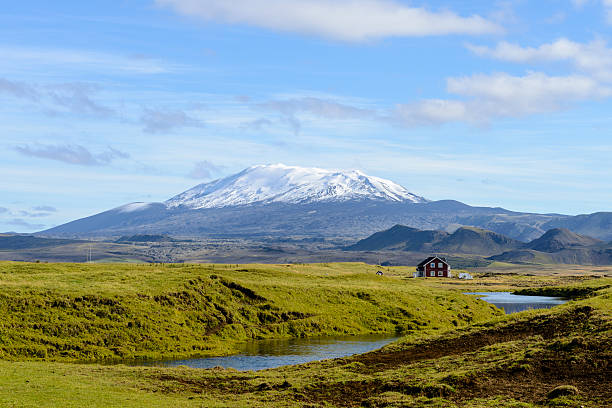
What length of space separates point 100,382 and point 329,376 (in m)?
14.2

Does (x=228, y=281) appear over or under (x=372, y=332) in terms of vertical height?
over

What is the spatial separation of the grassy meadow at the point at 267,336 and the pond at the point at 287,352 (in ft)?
10.4

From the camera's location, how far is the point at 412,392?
33.5 m

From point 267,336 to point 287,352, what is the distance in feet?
37.2

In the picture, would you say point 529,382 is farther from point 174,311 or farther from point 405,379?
point 174,311

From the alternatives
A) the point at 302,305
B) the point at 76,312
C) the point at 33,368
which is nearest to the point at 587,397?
the point at 33,368

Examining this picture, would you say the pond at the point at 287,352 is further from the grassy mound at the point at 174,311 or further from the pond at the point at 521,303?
the pond at the point at 521,303

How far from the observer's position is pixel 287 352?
63.4m

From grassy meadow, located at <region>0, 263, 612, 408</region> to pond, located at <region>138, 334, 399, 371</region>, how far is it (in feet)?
10.4

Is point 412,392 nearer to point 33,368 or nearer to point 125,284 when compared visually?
point 33,368

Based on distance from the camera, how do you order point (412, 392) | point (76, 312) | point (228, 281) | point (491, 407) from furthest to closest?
point (228, 281) < point (76, 312) < point (412, 392) < point (491, 407)

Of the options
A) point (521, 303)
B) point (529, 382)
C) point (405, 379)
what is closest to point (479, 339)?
point (405, 379)

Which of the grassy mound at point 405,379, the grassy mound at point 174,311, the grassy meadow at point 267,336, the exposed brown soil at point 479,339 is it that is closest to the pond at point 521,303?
the grassy mound at point 174,311

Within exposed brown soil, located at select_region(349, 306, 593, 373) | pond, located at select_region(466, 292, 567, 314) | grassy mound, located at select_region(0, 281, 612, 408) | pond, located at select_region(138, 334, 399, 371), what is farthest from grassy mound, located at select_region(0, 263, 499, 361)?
exposed brown soil, located at select_region(349, 306, 593, 373)
